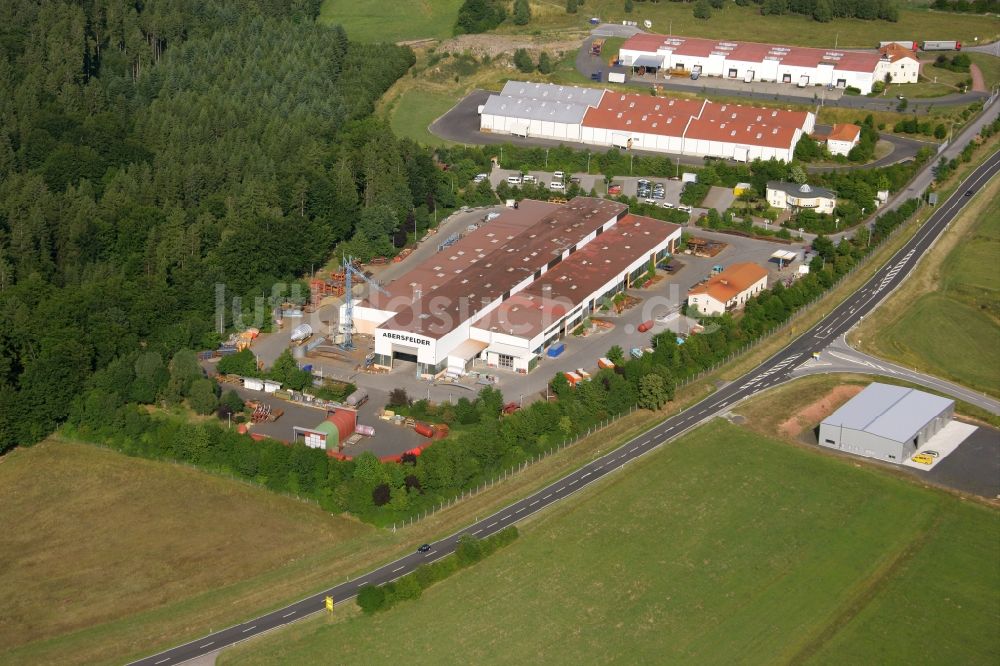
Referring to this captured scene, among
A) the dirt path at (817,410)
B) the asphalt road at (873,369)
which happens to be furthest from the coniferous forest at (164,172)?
the dirt path at (817,410)

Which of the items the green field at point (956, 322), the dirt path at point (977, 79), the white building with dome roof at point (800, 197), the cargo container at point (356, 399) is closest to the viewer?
the cargo container at point (356, 399)

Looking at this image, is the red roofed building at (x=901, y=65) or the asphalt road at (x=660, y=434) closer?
the asphalt road at (x=660, y=434)

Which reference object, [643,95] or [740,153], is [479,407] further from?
[643,95]

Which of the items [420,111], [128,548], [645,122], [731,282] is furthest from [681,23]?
[128,548]

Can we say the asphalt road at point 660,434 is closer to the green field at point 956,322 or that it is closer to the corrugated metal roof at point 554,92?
the green field at point 956,322

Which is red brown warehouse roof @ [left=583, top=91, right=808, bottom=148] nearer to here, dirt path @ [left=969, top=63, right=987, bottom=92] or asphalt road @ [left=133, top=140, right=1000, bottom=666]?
asphalt road @ [left=133, top=140, right=1000, bottom=666]

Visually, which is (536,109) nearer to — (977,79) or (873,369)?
(977,79)
